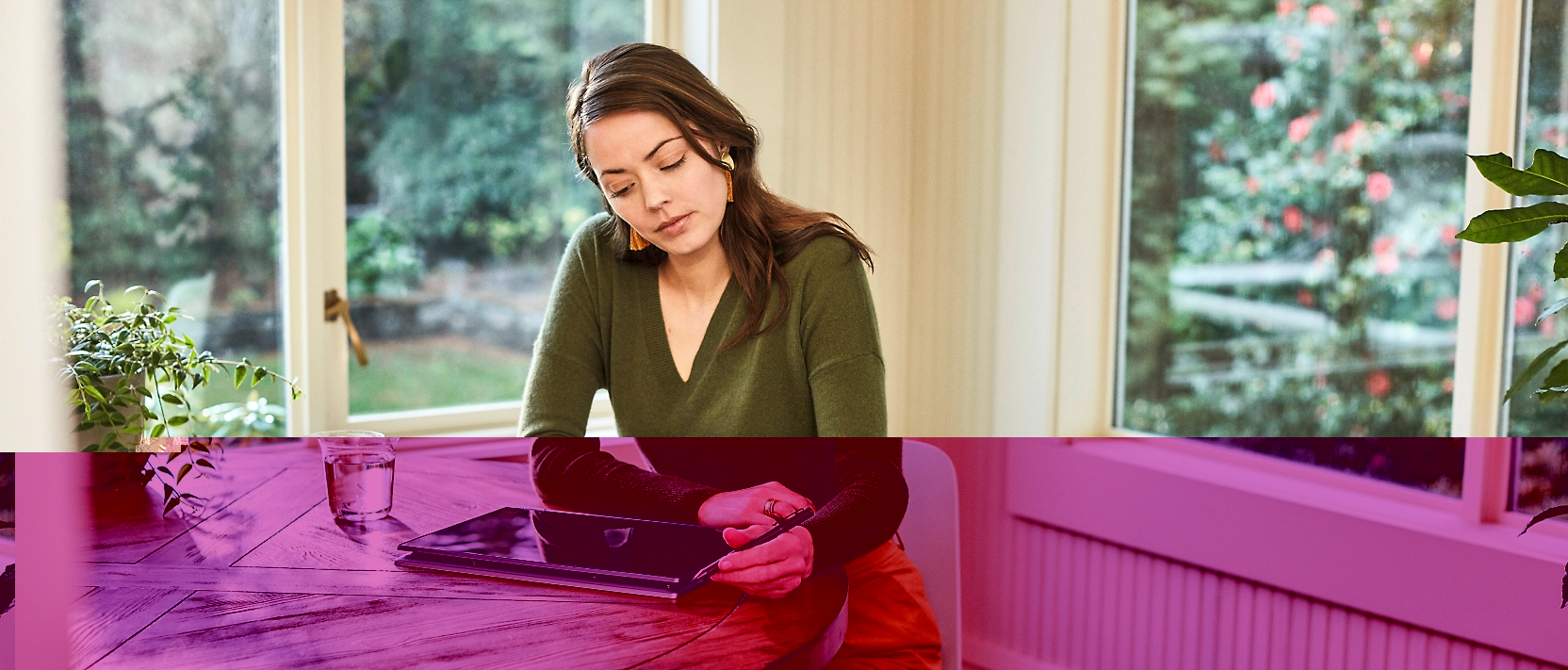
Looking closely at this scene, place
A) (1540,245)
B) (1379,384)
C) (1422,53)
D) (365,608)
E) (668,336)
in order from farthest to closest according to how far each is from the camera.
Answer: (1379,384)
(1422,53)
(1540,245)
(668,336)
(365,608)

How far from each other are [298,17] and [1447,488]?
214 centimetres

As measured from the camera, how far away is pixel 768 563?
0.83m

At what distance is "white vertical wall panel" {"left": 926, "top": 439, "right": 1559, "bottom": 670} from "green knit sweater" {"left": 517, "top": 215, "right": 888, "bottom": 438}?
0.32 m

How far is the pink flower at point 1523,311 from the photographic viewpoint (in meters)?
1.79

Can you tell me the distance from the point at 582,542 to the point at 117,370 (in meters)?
0.90

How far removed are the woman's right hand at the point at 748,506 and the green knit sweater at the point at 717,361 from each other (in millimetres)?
316

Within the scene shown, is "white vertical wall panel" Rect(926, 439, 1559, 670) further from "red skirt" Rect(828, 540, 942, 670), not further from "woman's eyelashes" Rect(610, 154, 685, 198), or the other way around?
"woman's eyelashes" Rect(610, 154, 685, 198)

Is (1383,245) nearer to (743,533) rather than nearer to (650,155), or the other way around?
(650,155)

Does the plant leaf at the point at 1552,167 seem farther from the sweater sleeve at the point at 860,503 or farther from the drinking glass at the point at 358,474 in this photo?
the drinking glass at the point at 358,474

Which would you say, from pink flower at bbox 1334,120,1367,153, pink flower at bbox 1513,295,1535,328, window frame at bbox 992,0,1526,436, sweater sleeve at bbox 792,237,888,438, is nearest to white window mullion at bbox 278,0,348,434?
sweater sleeve at bbox 792,237,888,438

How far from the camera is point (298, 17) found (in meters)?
2.20

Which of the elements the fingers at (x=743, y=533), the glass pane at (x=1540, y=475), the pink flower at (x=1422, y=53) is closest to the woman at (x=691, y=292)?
the fingers at (x=743, y=533)

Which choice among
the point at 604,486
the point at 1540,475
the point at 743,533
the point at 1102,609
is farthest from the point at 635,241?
the point at 1540,475

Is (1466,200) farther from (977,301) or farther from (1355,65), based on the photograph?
(977,301)
